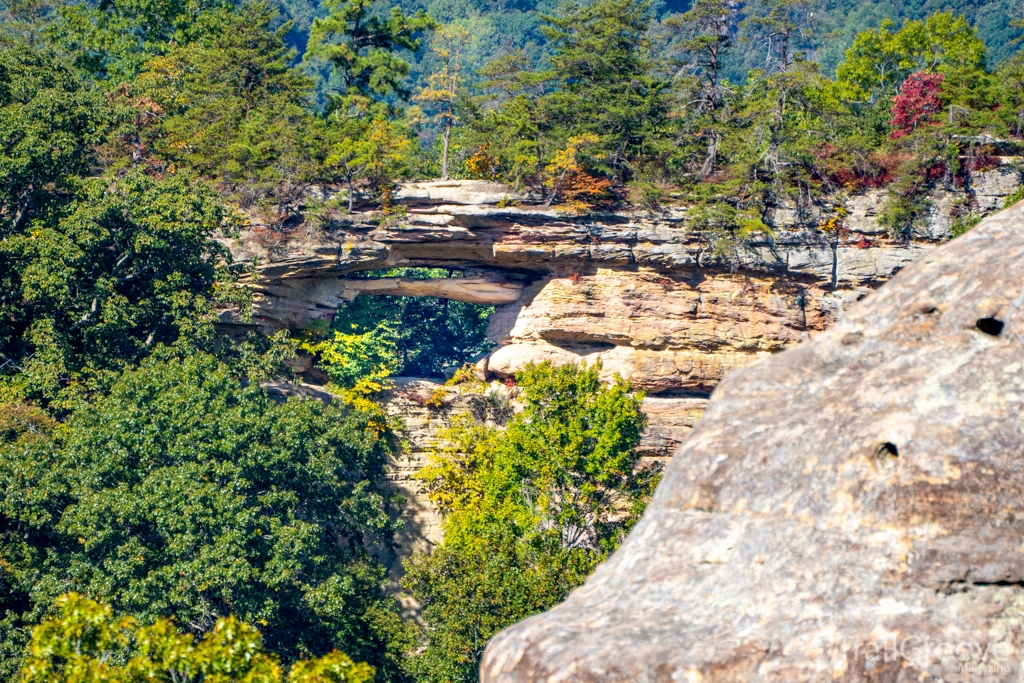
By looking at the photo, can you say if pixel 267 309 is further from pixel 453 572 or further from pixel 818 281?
pixel 818 281

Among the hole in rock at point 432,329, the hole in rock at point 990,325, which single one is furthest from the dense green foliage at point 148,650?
the hole in rock at point 432,329

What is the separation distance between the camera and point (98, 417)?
1912 centimetres

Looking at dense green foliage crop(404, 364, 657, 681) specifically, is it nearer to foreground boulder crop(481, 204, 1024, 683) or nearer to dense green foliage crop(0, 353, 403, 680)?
dense green foliage crop(0, 353, 403, 680)

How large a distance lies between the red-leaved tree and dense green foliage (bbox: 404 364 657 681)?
9.45 metres

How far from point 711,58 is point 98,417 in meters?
16.8

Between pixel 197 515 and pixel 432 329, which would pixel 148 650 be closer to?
pixel 197 515

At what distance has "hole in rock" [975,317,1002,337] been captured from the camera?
7719 millimetres

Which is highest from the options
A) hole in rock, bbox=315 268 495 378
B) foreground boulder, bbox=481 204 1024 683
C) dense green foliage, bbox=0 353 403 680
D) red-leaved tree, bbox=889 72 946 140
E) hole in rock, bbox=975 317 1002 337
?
red-leaved tree, bbox=889 72 946 140

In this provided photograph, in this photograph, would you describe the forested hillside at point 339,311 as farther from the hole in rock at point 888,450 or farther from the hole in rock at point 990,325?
the hole in rock at point 990,325

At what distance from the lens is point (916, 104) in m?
26.6

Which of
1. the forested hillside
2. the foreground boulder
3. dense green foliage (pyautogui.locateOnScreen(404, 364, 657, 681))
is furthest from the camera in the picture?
dense green foliage (pyautogui.locateOnScreen(404, 364, 657, 681))

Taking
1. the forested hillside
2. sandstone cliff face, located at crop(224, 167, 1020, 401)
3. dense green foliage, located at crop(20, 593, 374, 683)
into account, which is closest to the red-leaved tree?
the forested hillside

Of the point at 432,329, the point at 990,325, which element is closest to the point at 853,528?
the point at 990,325

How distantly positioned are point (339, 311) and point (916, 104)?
14626mm
